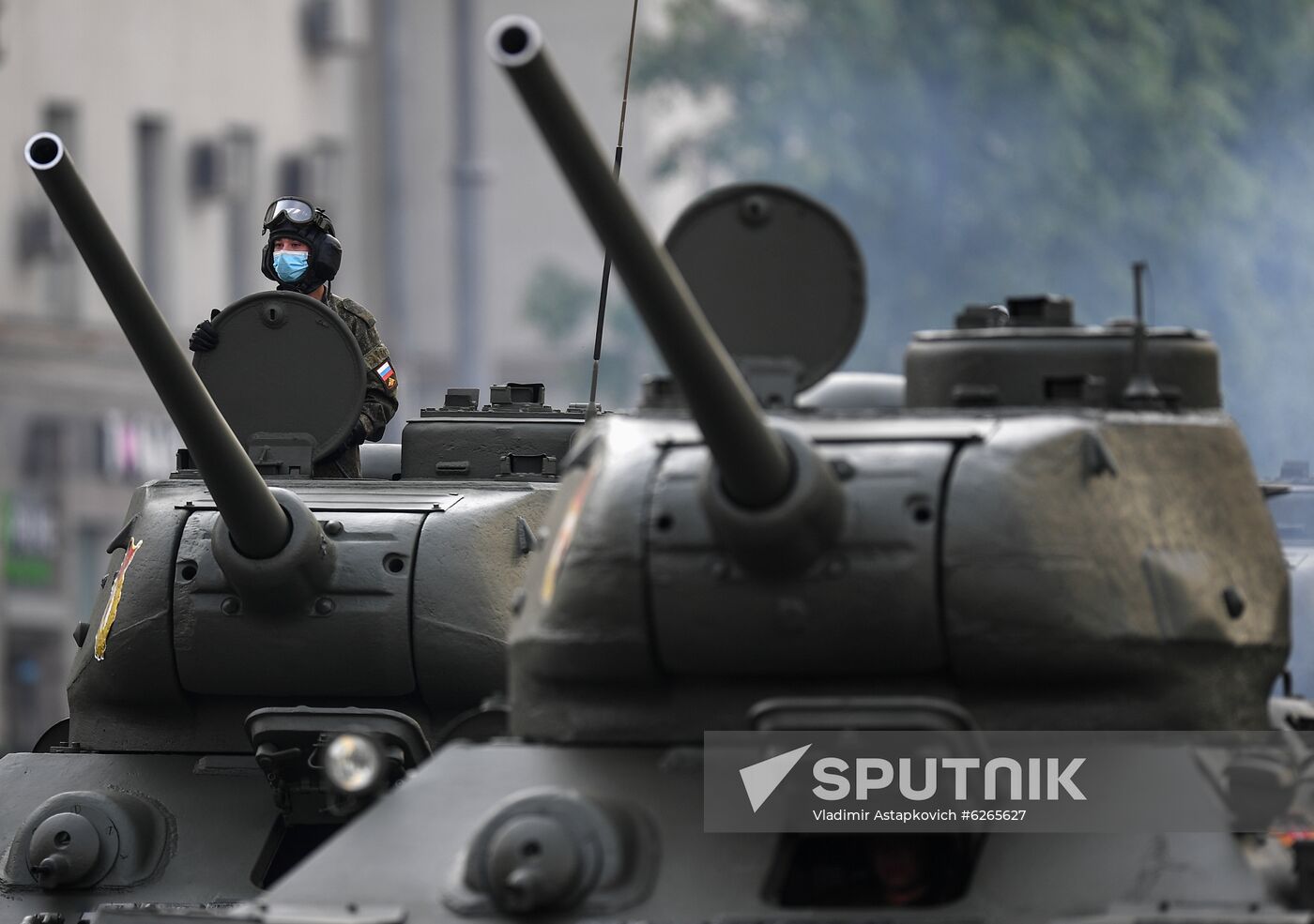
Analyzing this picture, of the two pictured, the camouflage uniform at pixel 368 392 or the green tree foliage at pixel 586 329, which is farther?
the green tree foliage at pixel 586 329

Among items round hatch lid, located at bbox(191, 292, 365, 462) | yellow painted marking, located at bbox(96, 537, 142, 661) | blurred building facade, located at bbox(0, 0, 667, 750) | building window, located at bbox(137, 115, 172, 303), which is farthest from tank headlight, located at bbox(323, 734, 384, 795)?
building window, located at bbox(137, 115, 172, 303)

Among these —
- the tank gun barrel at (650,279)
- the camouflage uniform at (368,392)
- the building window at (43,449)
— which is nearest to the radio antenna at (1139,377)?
the tank gun barrel at (650,279)

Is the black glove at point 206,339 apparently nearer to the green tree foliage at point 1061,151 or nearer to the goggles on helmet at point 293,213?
the goggles on helmet at point 293,213

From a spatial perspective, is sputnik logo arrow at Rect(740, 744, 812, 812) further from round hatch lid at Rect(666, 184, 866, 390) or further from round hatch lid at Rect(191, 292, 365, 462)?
round hatch lid at Rect(191, 292, 365, 462)

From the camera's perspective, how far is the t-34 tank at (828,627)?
9.22 metres

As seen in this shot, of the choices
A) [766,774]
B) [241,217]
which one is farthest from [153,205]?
[766,774]

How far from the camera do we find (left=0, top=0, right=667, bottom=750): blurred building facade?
4072cm

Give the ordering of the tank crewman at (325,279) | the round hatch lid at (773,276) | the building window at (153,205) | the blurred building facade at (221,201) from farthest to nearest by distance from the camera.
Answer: the building window at (153,205) → the blurred building facade at (221,201) → the tank crewman at (325,279) → the round hatch lid at (773,276)

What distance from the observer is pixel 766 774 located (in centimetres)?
957

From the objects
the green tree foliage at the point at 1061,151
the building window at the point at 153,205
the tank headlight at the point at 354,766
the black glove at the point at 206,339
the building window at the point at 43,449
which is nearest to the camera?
the tank headlight at the point at 354,766

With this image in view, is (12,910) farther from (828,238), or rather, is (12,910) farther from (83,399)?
(83,399)

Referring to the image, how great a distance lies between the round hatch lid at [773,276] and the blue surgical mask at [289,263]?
14.1ft

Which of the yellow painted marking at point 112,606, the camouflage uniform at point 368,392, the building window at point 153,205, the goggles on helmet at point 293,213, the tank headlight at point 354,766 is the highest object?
the building window at point 153,205

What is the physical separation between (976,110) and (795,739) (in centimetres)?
3147
